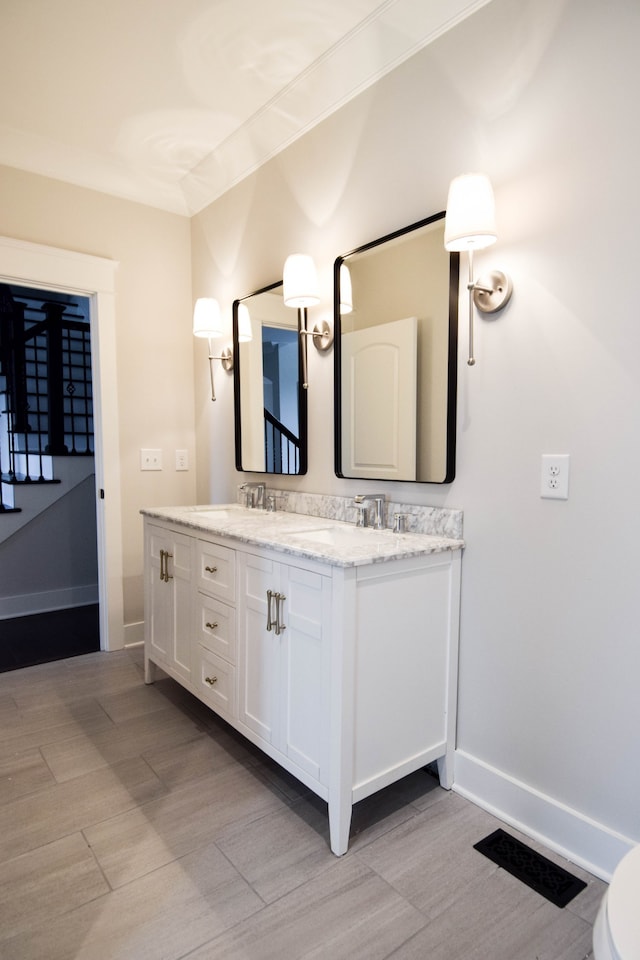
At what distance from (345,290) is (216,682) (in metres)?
1.62

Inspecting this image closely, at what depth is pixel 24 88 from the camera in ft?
7.62

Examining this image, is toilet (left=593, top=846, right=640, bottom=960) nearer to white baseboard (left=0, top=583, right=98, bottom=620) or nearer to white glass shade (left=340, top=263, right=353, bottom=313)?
white glass shade (left=340, top=263, right=353, bottom=313)

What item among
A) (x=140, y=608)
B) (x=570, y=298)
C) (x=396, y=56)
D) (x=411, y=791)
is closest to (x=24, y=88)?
(x=396, y=56)

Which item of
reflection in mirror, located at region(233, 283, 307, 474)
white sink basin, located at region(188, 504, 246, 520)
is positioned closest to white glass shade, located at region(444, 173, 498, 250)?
reflection in mirror, located at region(233, 283, 307, 474)

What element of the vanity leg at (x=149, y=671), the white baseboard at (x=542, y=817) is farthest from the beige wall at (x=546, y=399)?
the vanity leg at (x=149, y=671)

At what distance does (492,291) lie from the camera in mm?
1703

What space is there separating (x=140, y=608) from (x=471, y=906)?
238 cm

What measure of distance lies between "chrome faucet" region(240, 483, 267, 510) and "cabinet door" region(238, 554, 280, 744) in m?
0.83

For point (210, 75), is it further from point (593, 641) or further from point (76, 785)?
point (76, 785)

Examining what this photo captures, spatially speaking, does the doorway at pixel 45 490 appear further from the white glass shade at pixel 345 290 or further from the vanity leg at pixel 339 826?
the vanity leg at pixel 339 826

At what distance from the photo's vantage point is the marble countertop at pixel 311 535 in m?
1.60

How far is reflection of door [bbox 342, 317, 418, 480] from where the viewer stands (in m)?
2.00

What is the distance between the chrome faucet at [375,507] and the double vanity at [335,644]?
0.05 m

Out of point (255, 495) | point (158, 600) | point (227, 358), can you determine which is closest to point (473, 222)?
point (255, 495)
